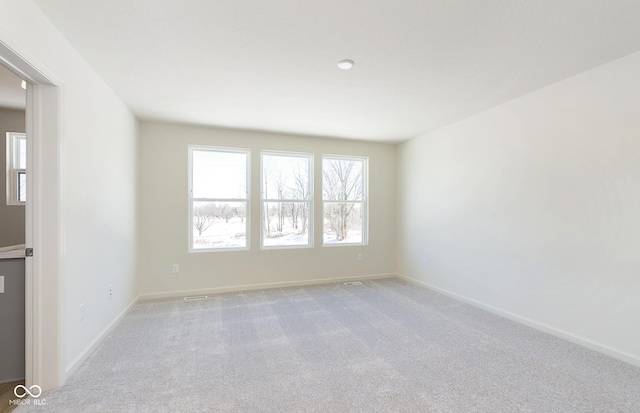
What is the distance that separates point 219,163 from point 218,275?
1.73 meters

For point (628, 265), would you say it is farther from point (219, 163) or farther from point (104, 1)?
point (219, 163)

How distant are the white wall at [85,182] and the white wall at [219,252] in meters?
0.56

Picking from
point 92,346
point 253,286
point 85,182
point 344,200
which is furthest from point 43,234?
point 344,200

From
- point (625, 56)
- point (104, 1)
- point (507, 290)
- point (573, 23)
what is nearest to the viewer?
point (104, 1)

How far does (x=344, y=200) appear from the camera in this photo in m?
5.10

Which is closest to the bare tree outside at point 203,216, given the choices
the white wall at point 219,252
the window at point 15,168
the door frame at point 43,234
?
the white wall at point 219,252

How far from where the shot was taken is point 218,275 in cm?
426

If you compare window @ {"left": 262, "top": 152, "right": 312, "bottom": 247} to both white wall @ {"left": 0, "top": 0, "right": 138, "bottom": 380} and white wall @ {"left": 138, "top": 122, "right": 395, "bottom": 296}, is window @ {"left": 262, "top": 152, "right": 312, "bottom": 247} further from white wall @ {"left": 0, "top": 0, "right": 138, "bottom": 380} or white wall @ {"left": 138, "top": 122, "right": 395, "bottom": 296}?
white wall @ {"left": 0, "top": 0, "right": 138, "bottom": 380}

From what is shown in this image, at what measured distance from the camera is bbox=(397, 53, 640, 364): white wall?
7.72 ft

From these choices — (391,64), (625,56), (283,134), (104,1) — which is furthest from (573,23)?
(283,134)

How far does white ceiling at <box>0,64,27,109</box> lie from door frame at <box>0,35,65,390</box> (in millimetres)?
968

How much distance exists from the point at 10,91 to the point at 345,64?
3563mm

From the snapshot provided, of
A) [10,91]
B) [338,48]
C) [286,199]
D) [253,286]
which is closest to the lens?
[338,48]

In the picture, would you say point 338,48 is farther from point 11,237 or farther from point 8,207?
point 11,237
